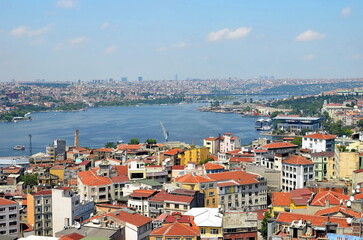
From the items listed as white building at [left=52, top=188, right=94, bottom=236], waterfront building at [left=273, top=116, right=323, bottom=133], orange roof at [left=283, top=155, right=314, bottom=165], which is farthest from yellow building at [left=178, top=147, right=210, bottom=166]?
waterfront building at [left=273, top=116, right=323, bottom=133]

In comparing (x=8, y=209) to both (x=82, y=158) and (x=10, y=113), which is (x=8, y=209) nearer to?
(x=82, y=158)

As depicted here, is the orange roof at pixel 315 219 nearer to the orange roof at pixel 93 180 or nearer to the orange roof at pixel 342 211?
the orange roof at pixel 342 211

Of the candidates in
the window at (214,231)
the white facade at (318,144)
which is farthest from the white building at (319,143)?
the window at (214,231)

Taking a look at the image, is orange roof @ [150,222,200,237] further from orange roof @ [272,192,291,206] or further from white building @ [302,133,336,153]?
white building @ [302,133,336,153]

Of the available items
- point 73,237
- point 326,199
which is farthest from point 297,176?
point 73,237

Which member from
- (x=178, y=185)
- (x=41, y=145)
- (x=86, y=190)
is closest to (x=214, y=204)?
(x=178, y=185)

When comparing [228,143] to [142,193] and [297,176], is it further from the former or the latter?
[142,193]
